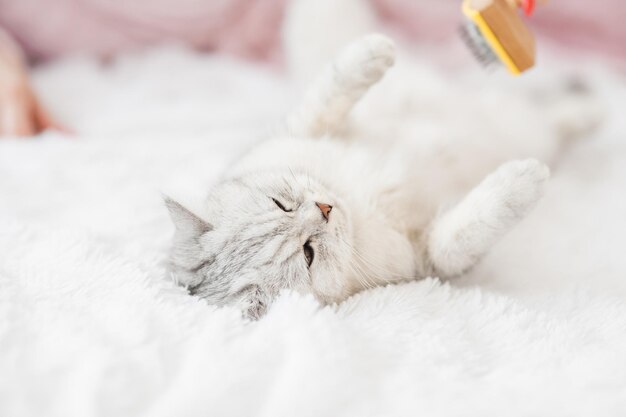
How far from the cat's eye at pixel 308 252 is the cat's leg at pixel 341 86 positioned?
37 cm

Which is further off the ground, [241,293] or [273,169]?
[273,169]

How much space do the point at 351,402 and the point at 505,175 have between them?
0.52 meters

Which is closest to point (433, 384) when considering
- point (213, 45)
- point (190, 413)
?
point (190, 413)

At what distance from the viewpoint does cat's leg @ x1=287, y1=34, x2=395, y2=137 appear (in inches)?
46.4

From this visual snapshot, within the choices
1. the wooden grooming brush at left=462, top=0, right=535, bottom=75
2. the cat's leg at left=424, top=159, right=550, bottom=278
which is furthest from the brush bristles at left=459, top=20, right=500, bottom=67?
the cat's leg at left=424, top=159, right=550, bottom=278

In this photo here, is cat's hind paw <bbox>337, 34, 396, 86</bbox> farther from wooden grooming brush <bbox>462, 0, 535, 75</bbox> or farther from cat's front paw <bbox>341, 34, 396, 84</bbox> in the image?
wooden grooming brush <bbox>462, 0, 535, 75</bbox>

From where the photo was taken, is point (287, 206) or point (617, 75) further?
point (617, 75)

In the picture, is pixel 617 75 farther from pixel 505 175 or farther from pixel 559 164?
pixel 505 175

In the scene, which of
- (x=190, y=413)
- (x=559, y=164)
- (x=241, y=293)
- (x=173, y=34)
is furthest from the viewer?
(x=173, y=34)

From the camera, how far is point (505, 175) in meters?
1.02

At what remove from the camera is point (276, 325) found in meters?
0.85

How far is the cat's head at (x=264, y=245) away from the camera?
3.25ft

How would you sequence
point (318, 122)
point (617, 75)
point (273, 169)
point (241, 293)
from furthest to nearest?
1. point (617, 75)
2. point (318, 122)
3. point (273, 169)
4. point (241, 293)

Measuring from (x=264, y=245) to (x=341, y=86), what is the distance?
17.0 inches
